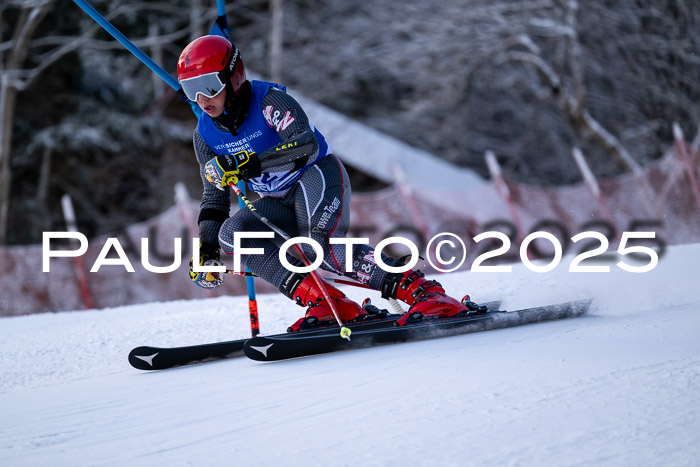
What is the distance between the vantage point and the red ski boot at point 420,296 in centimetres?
417

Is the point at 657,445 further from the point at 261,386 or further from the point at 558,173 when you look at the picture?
the point at 558,173

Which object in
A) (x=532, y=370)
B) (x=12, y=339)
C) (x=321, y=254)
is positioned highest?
(x=532, y=370)

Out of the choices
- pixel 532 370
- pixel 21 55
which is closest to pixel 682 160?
pixel 532 370

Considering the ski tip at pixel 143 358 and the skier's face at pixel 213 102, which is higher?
the skier's face at pixel 213 102

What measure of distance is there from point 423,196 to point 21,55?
9358mm

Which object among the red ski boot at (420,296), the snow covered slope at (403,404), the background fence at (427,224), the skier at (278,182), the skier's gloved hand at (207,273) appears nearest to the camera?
the snow covered slope at (403,404)

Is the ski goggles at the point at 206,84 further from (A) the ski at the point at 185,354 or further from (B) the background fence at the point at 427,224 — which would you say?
(B) the background fence at the point at 427,224

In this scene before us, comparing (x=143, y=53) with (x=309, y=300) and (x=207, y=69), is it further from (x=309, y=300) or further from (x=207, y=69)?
(x=309, y=300)

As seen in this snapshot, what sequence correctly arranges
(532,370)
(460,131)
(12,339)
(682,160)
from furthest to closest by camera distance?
(460,131)
(682,160)
(12,339)
(532,370)

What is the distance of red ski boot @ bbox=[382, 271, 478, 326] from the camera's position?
4168 millimetres

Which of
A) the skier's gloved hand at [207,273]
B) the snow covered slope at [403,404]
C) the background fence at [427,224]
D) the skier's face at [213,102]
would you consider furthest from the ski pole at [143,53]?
the background fence at [427,224]

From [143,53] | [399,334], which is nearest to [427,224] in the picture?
[143,53]

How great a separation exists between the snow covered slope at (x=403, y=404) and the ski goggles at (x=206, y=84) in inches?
51.6

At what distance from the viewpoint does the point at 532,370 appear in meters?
2.82
